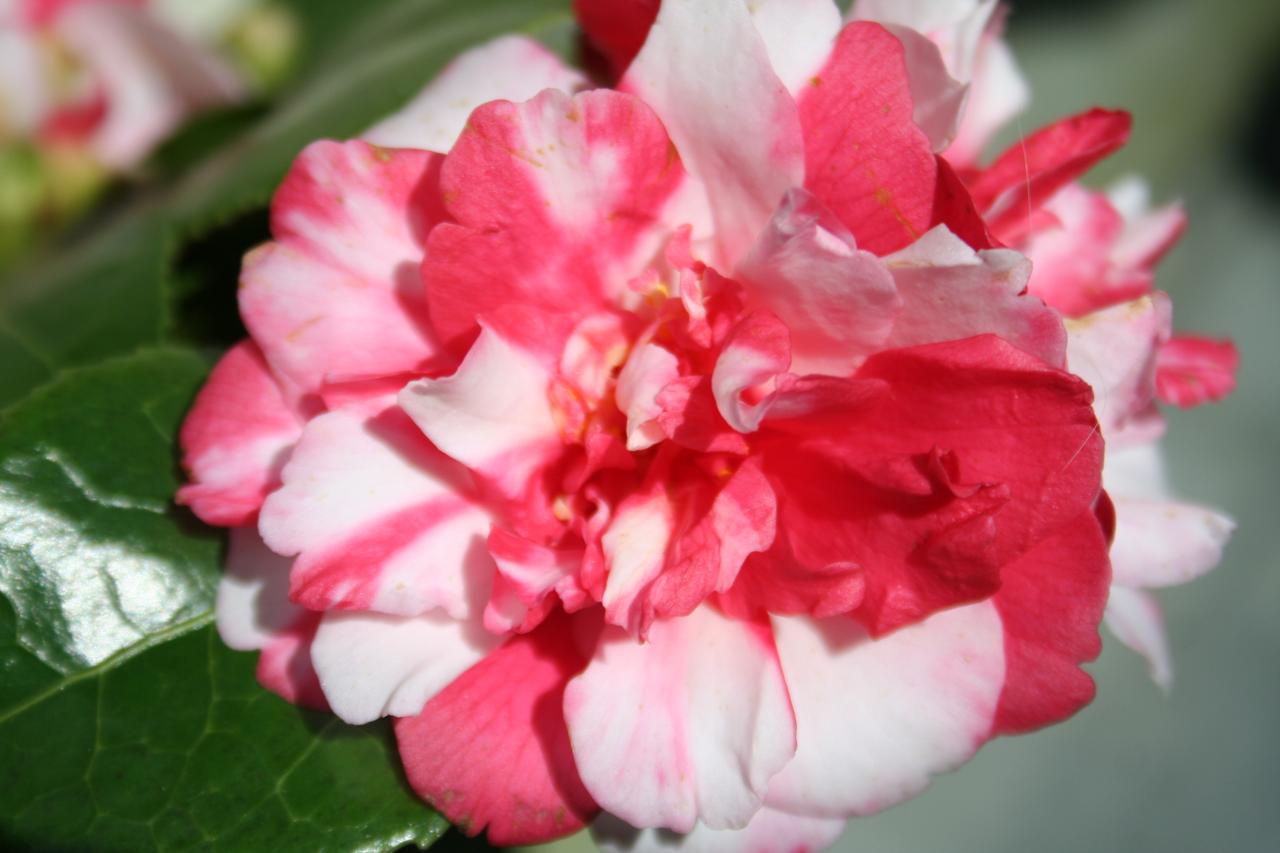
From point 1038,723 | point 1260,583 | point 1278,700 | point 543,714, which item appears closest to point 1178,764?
point 1278,700

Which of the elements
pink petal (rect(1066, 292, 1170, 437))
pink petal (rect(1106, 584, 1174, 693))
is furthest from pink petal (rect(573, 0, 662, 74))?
pink petal (rect(1106, 584, 1174, 693))

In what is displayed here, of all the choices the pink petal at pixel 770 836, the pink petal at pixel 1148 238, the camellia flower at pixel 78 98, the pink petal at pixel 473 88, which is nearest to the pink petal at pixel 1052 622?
the pink petal at pixel 770 836

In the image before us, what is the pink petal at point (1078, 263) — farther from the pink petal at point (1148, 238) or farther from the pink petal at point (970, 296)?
the pink petal at point (970, 296)

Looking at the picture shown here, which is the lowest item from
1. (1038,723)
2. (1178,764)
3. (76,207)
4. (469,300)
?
(1178,764)

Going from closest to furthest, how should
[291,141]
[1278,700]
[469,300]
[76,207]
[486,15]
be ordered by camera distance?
Result: [469,300]
[291,141]
[486,15]
[76,207]
[1278,700]

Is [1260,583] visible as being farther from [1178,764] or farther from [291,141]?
[291,141]

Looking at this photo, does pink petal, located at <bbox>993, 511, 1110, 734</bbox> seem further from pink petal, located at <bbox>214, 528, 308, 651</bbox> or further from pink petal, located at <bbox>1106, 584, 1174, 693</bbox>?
pink petal, located at <bbox>214, 528, 308, 651</bbox>

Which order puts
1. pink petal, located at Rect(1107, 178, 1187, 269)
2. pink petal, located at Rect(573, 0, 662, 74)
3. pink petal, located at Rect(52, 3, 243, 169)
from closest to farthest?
pink petal, located at Rect(573, 0, 662, 74) < pink petal, located at Rect(1107, 178, 1187, 269) < pink petal, located at Rect(52, 3, 243, 169)
